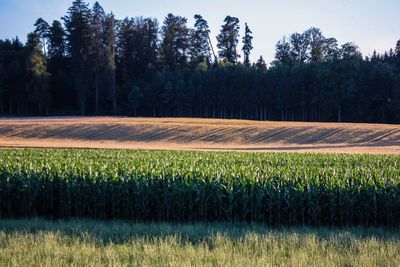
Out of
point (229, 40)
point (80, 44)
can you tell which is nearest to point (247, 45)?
point (229, 40)

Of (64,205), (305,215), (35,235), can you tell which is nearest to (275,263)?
(305,215)

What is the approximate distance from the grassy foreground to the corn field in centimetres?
86

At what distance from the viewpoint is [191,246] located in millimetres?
7648

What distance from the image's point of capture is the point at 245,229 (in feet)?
31.2

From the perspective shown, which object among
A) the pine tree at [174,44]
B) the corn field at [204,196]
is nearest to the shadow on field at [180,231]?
the corn field at [204,196]

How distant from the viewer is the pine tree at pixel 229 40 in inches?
4028

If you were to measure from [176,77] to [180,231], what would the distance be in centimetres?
7733

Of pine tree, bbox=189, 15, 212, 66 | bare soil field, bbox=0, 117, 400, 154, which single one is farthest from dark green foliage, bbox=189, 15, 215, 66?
bare soil field, bbox=0, 117, 400, 154

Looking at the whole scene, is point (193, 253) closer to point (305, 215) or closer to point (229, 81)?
point (305, 215)

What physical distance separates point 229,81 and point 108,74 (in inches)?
986

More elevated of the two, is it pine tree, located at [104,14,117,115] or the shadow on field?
pine tree, located at [104,14,117,115]

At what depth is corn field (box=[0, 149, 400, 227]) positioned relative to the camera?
1049 centimetres

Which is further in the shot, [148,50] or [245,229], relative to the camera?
[148,50]

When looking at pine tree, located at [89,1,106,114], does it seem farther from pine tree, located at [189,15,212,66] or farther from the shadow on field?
the shadow on field
